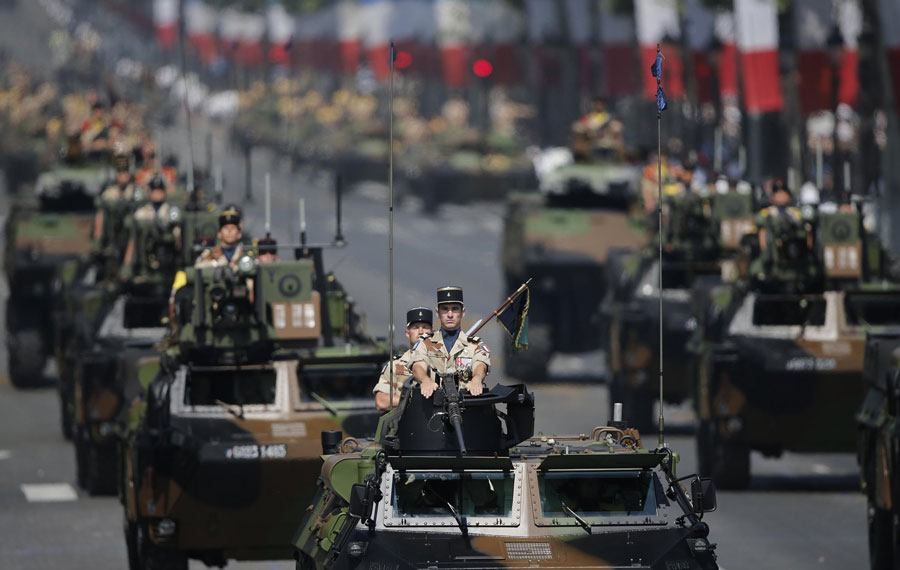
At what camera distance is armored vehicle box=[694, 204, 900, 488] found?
2445 cm

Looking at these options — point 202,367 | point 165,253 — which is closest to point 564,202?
point 165,253

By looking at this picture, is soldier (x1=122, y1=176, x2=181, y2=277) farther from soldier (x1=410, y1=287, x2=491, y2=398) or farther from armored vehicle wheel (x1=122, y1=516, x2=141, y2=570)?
soldier (x1=410, y1=287, x2=491, y2=398)

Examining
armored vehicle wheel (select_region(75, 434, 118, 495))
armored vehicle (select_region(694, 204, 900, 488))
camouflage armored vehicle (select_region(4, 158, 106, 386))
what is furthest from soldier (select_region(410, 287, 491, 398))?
camouflage armored vehicle (select_region(4, 158, 106, 386))

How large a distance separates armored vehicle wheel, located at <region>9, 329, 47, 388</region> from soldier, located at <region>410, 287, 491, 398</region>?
22925 millimetres

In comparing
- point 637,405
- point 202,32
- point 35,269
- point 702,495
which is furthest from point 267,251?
point 202,32

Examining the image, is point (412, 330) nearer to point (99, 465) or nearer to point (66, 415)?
point (99, 465)

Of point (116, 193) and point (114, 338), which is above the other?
point (116, 193)

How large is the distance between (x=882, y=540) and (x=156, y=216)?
1089cm

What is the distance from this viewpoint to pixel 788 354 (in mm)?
24516

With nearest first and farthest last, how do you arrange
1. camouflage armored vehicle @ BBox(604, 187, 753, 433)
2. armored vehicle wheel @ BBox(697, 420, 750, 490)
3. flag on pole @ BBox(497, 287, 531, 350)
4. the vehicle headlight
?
1. flag on pole @ BBox(497, 287, 531, 350)
2. the vehicle headlight
3. armored vehicle wheel @ BBox(697, 420, 750, 490)
4. camouflage armored vehicle @ BBox(604, 187, 753, 433)

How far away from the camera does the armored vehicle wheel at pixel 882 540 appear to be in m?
19.3

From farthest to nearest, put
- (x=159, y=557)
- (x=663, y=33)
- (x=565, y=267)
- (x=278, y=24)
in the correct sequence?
(x=278, y=24) < (x=663, y=33) < (x=565, y=267) < (x=159, y=557)

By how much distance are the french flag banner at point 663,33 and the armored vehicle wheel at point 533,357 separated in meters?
17.8

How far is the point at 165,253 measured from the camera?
89.7 ft
